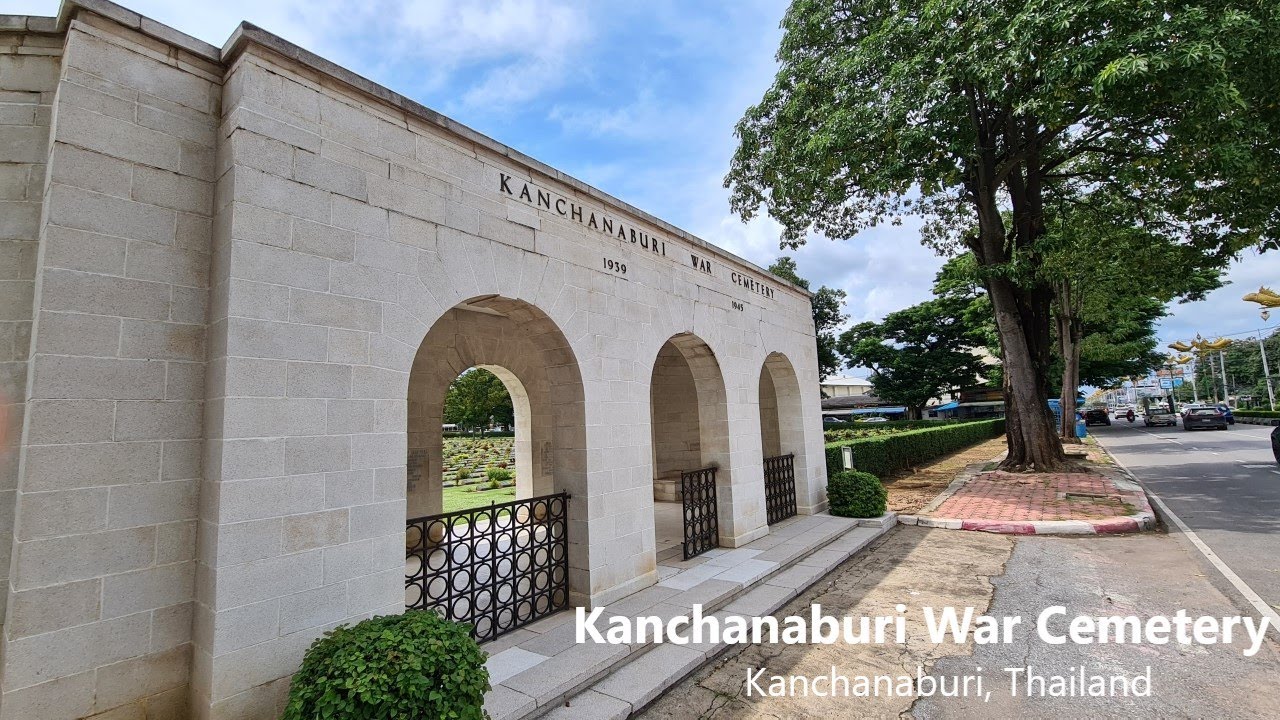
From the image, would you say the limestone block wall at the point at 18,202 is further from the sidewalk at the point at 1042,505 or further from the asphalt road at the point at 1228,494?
the sidewalk at the point at 1042,505

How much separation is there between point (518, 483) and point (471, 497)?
431 centimetres

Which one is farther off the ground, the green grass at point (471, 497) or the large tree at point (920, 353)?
the large tree at point (920, 353)

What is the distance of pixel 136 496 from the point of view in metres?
3.29

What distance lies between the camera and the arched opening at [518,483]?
4906mm

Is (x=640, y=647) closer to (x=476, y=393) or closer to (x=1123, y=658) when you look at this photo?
(x=1123, y=658)

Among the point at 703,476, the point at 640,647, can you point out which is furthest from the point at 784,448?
the point at 640,647

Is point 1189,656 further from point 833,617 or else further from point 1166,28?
point 1166,28

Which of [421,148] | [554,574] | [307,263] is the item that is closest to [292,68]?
[421,148]

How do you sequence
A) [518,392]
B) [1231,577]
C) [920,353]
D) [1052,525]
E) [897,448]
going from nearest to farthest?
[1231,577] < [1052,525] < [518,392] < [897,448] < [920,353]

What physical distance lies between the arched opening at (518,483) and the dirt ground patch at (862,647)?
1740mm

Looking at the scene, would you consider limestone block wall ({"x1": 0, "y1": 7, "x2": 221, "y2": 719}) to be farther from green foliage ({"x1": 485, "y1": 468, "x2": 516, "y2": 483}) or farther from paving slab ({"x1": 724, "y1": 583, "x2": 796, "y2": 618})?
green foliage ({"x1": 485, "y1": 468, "x2": 516, "y2": 483})

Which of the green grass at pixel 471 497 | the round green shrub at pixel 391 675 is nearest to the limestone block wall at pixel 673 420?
the green grass at pixel 471 497

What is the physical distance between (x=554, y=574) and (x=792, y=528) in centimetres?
458

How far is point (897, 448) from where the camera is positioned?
16469 mm
